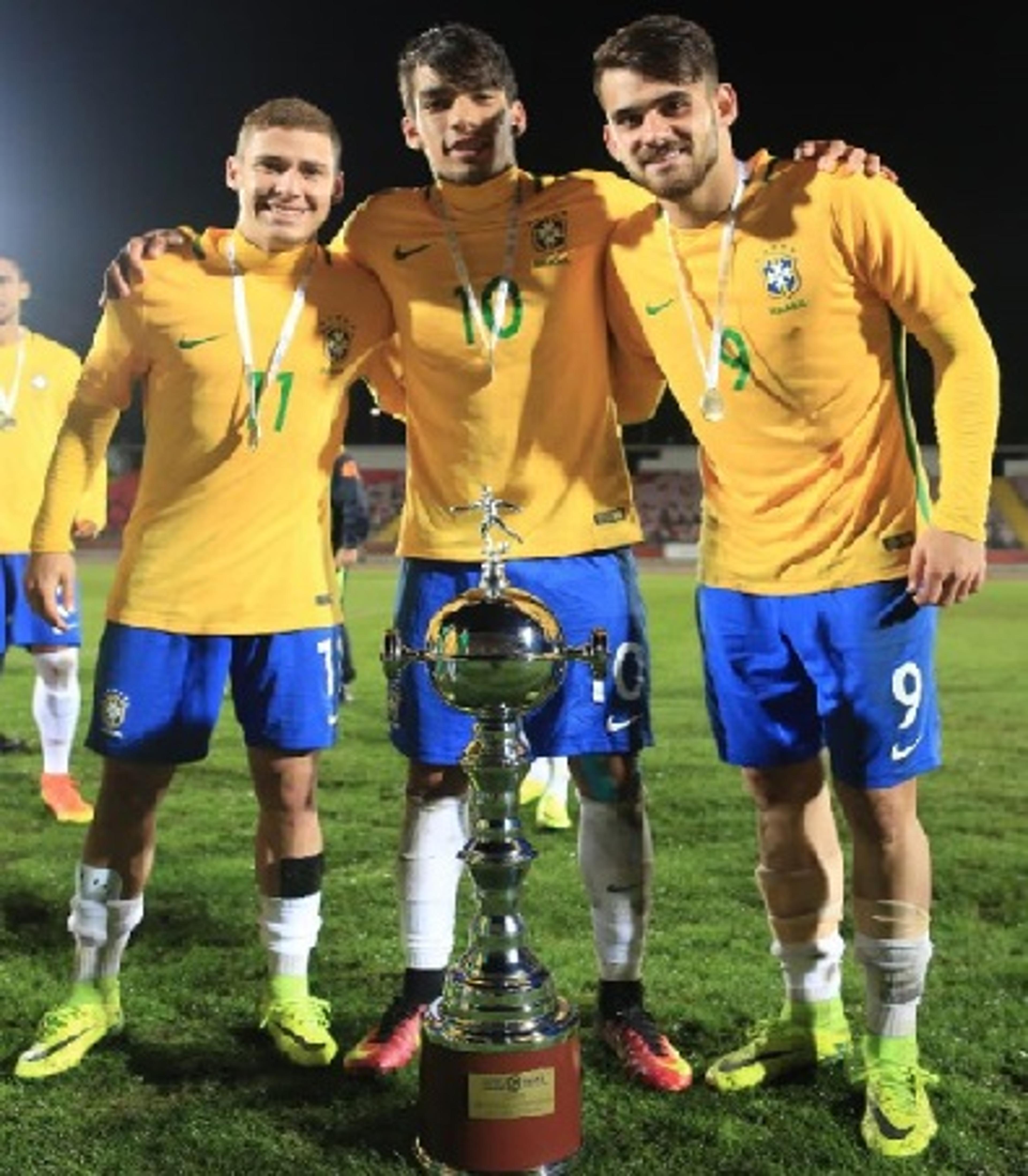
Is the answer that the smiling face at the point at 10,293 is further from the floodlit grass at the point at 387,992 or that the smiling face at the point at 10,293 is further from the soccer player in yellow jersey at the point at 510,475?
the soccer player in yellow jersey at the point at 510,475

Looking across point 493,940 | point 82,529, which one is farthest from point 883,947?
point 82,529

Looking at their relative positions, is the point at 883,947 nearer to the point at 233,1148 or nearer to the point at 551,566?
the point at 551,566

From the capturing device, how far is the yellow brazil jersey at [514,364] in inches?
118

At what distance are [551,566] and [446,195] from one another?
0.84 meters

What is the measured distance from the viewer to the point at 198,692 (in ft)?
10.2

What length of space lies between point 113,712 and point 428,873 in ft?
2.53

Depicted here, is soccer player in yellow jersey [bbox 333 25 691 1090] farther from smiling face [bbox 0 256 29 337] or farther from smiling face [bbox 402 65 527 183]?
smiling face [bbox 0 256 29 337]

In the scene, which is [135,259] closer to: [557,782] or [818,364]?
[818,364]

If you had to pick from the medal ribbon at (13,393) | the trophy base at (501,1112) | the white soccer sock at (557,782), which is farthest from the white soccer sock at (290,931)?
the medal ribbon at (13,393)

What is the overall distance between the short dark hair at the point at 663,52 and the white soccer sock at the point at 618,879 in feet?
Result: 4.92

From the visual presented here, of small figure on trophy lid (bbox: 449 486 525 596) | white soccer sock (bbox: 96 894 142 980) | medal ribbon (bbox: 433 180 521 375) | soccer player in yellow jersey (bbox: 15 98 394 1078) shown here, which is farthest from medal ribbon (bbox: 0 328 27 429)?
small figure on trophy lid (bbox: 449 486 525 596)

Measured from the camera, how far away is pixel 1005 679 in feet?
33.8

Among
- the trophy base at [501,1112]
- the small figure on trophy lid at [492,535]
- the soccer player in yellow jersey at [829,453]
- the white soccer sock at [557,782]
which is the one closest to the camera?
the trophy base at [501,1112]

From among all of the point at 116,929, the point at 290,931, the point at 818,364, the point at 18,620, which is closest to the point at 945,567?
the point at 818,364
